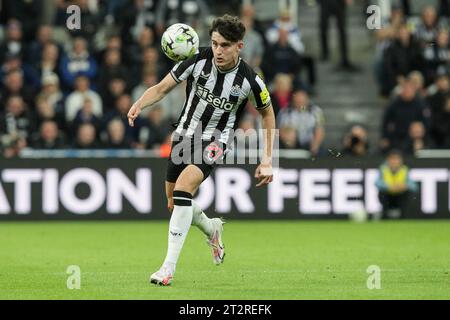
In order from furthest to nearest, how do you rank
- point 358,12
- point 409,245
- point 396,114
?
point 358,12 → point 396,114 → point 409,245

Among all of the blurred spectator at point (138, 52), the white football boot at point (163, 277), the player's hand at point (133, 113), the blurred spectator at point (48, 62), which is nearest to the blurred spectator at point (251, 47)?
the blurred spectator at point (138, 52)

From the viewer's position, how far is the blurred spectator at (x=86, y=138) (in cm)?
1833

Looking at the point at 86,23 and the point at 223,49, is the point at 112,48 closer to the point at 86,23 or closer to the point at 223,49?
the point at 86,23

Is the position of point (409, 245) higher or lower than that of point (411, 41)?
lower

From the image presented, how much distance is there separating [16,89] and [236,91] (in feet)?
31.1

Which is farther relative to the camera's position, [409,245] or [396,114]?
[396,114]

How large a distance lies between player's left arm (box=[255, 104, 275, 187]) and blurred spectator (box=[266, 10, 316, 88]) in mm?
9816

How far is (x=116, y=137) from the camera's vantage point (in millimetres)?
18469

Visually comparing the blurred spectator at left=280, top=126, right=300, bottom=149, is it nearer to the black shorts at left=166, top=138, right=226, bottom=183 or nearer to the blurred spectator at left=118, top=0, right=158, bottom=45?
the blurred spectator at left=118, top=0, right=158, bottom=45
